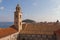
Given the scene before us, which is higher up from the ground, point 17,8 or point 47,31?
point 17,8

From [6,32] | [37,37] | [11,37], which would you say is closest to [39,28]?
[37,37]

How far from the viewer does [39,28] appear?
4431 centimetres

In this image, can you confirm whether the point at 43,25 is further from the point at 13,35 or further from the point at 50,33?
the point at 13,35

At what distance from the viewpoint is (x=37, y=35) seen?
41781 mm

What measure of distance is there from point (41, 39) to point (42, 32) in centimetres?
183

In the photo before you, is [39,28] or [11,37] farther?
[39,28]

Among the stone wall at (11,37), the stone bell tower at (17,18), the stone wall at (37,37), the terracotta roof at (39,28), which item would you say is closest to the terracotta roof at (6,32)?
the stone wall at (11,37)

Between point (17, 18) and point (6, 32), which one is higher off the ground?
point (17, 18)

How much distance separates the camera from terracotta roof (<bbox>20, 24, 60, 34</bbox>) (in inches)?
1674

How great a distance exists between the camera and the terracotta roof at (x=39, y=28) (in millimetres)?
42525

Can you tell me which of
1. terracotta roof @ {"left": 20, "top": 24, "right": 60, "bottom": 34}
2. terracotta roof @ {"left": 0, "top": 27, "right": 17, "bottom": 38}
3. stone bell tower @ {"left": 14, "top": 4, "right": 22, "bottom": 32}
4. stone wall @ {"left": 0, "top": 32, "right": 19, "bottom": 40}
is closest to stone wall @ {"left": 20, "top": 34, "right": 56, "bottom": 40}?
terracotta roof @ {"left": 20, "top": 24, "right": 60, "bottom": 34}

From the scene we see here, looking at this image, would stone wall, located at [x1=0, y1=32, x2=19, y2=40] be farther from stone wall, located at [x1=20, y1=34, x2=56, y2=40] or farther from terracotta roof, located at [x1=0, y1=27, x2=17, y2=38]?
stone wall, located at [x1=20, y1=34, x2=56, y2=40]

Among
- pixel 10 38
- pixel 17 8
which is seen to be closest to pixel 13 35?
pixel 10 38

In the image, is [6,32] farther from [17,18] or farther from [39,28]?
[39,28]
